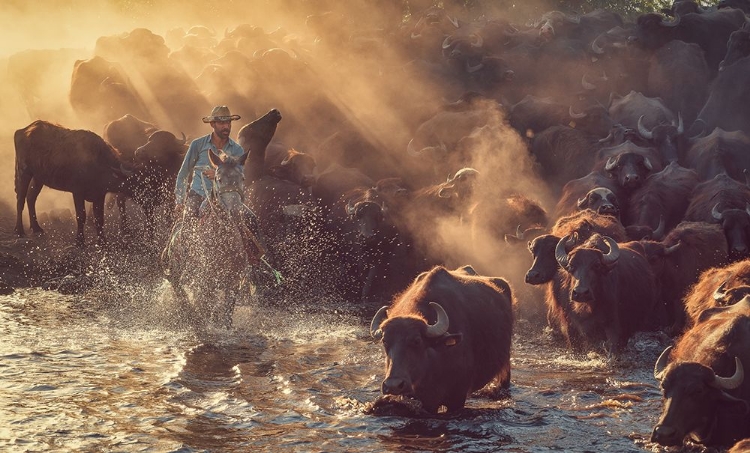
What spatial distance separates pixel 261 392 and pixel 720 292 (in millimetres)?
5095

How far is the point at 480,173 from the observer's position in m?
19.8

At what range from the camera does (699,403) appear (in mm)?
8047

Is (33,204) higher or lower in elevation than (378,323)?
higher

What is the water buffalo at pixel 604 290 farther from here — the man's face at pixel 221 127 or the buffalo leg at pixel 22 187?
the buffalo leg at pixel 22 187

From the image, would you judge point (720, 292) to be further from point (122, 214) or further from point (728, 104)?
point (728, 104)

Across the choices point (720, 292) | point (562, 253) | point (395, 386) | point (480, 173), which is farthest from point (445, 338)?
point (480, 173)

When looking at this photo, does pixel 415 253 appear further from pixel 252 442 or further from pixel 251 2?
pixel 251 2

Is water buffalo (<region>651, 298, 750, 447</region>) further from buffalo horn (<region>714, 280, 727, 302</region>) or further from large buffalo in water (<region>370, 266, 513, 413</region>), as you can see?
buffalo horn (<region>714, 280, 727, 302</region>)

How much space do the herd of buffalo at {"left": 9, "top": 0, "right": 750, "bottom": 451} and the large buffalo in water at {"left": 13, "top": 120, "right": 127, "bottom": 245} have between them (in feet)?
0.15

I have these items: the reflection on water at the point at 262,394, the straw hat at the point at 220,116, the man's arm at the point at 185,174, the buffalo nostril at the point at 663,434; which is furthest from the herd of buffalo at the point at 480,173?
the straw hat at the point at 220,116

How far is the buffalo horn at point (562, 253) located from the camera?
1279 cm

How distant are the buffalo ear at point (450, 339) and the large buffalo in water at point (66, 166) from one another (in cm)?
1380

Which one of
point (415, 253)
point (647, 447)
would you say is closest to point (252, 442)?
point (647, 447)

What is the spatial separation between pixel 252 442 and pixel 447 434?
1710 mm
